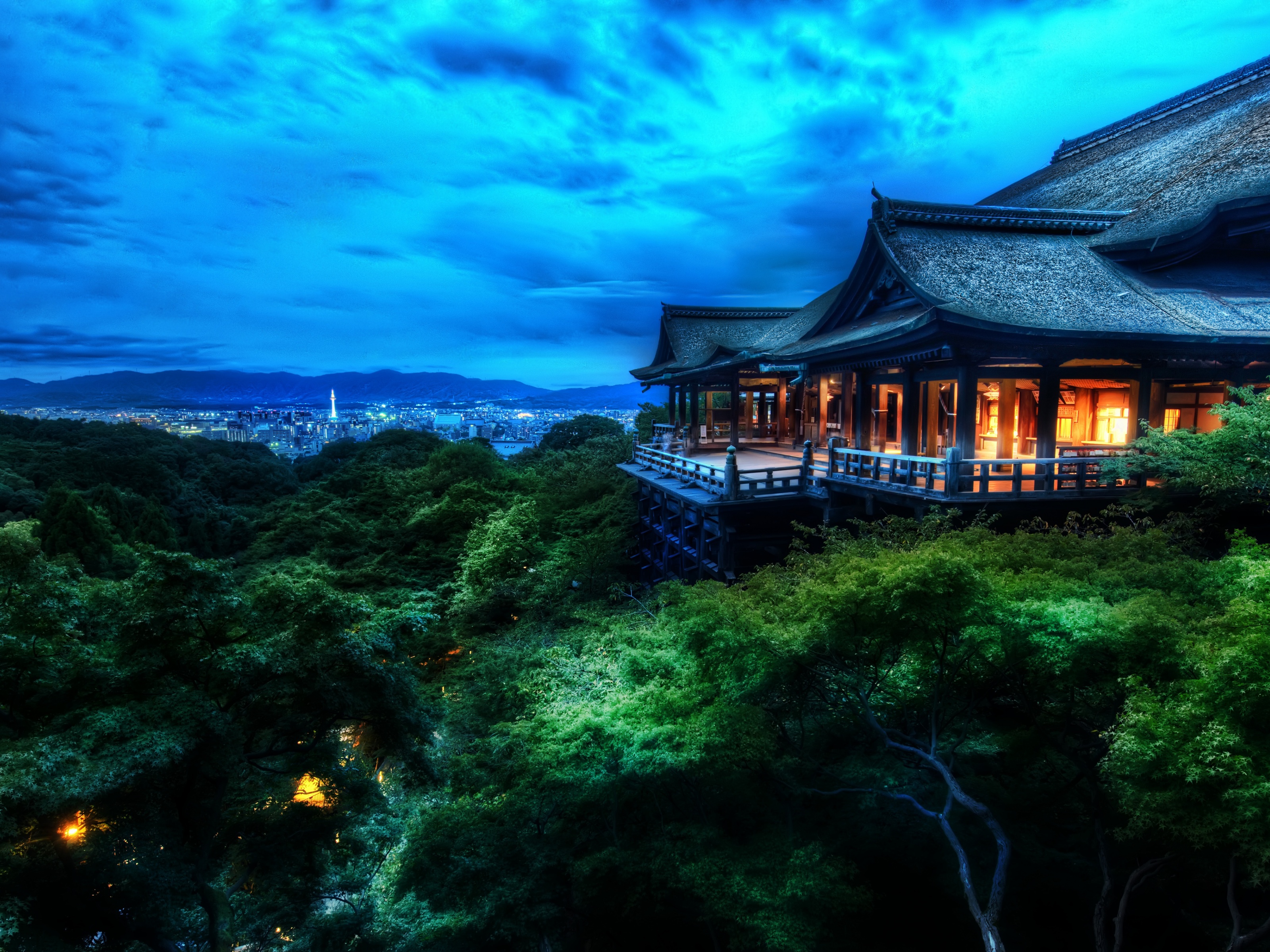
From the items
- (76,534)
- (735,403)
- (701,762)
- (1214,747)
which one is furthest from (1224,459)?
(76,534)

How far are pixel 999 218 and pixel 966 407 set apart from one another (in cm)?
769

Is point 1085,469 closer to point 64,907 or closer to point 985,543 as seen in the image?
point 985,543

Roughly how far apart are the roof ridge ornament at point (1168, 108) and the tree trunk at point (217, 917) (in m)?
33.5

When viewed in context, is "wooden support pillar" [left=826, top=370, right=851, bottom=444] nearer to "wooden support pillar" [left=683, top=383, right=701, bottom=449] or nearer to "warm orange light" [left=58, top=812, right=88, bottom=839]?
"wooden support pillar" [left=683, top=383, right=701, bottom=449]

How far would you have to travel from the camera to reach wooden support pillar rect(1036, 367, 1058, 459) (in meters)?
13.2

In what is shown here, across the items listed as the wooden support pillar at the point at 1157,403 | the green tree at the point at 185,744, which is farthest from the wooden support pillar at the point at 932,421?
the green tree at the point at 185,744

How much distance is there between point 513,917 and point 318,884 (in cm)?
362

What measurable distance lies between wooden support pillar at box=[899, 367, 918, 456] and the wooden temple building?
43mm

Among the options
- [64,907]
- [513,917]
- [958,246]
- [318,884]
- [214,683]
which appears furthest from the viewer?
[958,246]

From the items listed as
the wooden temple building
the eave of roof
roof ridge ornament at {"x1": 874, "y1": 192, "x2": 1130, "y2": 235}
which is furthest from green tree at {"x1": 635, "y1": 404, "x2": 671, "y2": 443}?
roof ridge ornament at {"x1": 874, "y1": 192, "x2": 1130, "y2": 235}

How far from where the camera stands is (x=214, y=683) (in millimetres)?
8023

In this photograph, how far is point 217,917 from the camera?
8.21m

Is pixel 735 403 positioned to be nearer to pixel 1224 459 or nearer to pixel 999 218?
pixel 999 218

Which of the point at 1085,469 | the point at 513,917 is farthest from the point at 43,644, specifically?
the point at 1085,469
